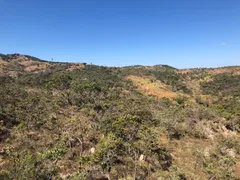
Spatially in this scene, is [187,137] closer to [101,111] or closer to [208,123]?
[208,123]

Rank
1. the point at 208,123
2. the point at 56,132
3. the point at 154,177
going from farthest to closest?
1. the point at 208,123
2. the point at 56,132
3. the point at 154,177

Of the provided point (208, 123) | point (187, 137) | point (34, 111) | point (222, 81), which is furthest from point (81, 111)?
point (222, 81)

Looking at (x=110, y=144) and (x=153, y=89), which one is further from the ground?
(x=110, y=144)

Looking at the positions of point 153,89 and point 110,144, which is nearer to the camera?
point 110,144

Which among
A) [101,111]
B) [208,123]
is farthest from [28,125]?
[208,123]

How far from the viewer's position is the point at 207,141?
38.3 m

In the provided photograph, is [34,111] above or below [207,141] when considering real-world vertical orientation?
above

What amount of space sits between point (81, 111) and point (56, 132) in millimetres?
16221

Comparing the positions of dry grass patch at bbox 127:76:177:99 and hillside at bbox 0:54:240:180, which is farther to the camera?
dry grass patch at bbox 127:76:177:99

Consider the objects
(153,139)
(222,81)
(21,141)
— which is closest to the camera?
(153,139)

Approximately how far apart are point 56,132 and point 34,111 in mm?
11107

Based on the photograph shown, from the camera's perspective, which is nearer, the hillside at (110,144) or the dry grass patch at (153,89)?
the hillside at (110,144)

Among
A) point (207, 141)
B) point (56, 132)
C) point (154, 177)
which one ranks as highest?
point (56, 132)

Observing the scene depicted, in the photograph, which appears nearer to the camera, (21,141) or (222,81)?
(21,141)
